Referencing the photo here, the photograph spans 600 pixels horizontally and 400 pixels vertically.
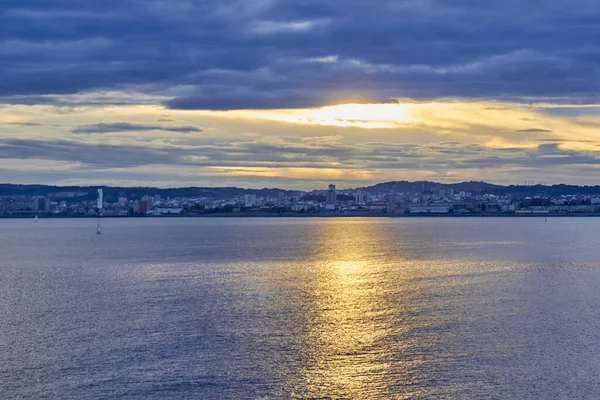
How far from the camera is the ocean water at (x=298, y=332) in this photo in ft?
81.1

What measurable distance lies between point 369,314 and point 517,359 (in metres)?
9.83

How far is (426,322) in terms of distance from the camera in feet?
113

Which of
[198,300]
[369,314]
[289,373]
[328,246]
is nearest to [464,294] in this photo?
[369,314]

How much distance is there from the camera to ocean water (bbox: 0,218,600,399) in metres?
24.7

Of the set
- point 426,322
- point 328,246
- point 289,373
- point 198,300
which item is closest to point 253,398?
point 289,373

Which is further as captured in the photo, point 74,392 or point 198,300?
point 198,300

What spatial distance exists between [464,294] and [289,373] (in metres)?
20.1

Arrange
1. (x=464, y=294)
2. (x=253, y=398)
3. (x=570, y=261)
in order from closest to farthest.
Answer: (x=253, y=398) < (x=464, y=294) < (x=570, y=261)

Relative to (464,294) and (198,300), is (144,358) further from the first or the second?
(464,294)

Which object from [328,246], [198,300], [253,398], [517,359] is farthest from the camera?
[328,246]

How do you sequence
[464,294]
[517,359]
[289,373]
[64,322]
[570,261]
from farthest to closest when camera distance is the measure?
[570,261], [464,294], [64,322], [517,359], [289,373]

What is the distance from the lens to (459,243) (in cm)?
9412

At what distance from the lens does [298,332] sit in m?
32.3

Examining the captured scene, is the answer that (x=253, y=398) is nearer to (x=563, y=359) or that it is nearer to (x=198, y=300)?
(x=563, y=359)
